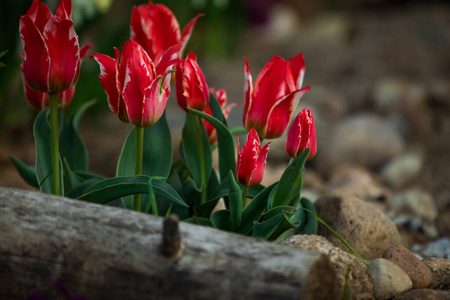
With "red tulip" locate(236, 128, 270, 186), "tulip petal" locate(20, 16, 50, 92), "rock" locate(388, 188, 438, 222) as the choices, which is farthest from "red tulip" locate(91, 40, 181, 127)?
"rock" locate(388, 188, 438, 222)

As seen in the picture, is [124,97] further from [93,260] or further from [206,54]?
[206,54]

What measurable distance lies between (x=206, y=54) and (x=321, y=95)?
162cm

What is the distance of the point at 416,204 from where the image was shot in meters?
2.59

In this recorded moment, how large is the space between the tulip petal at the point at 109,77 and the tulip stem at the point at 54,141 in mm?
144

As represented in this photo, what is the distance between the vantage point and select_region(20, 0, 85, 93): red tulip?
3.99 feet

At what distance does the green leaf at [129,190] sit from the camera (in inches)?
50.3

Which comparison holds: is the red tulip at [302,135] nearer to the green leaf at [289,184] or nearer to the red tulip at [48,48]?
the green leaf at [289,184]

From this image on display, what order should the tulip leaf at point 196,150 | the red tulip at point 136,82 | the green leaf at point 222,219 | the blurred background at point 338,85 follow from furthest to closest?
the blurred background at point 338,85 < the tulip leaf at point 196,150 < the green leaf at point 222,219 < the red tulip at point 136,82

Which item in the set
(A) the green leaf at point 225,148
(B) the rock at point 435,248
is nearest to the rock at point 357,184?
(B) the rock at point 435,248

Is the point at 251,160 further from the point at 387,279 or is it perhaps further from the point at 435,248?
the point at 435,248

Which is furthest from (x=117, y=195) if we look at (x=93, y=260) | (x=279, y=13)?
(x=279, y=13)

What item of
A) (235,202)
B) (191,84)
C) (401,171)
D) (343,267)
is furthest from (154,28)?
(401,171)

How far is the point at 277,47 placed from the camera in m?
5.89

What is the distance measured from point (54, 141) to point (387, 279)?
0.92 meters
